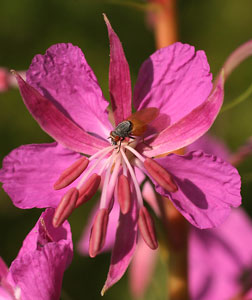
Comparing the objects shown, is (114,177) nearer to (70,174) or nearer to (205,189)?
(70,174)

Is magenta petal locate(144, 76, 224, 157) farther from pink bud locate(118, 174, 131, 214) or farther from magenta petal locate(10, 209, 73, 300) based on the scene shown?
magenta petal locate(10, 209, 73, 300)

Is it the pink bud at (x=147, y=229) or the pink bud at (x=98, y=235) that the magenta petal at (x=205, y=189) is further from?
the pink bud at (x=98, y=235)

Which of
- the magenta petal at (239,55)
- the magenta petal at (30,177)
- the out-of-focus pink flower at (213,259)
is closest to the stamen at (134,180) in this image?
the magenta petal at (30,177)

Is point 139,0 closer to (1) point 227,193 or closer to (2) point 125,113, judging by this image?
(2) point 125,113

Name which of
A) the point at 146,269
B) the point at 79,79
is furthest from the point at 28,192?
the point at 146,269

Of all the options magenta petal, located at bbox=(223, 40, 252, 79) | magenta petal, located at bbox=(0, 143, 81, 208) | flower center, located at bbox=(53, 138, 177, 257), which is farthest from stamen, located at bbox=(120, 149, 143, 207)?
magenta petal, located at bbox=(223, 40, 252, 79)

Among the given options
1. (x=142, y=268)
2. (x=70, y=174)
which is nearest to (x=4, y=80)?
(x=70, y=174)

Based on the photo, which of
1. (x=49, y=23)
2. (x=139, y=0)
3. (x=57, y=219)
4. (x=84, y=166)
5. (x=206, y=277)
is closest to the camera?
(x=57, y=219)
